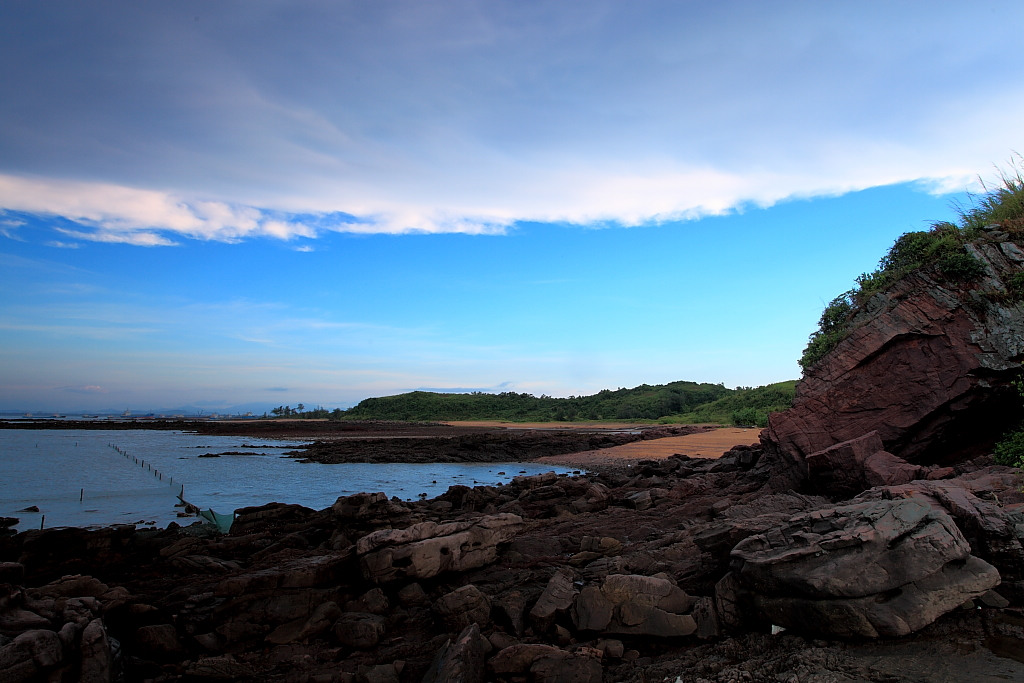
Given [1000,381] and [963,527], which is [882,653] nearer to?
[963,527]

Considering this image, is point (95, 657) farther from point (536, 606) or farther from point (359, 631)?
point (536, 606)

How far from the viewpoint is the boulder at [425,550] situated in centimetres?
814

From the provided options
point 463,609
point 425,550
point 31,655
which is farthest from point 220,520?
point 463,609

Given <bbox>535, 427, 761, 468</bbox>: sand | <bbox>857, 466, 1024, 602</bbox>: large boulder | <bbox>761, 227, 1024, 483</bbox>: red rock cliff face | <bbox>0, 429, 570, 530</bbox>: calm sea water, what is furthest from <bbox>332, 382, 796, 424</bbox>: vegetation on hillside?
<bbox>857, 466, 1024, 602</bbox>: large boulder

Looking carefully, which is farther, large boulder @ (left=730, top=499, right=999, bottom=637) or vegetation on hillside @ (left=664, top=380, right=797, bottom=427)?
vegetation on hillside @ (left=664, top=380, right=797, bottom=427)

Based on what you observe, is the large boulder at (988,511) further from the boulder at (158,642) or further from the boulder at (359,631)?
the boulder at (158,642)

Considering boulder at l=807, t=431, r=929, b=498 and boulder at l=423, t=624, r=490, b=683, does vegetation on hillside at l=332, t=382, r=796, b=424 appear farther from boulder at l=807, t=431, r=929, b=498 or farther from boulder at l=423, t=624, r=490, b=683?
boulder at l=423, t=624, r=490, b=683

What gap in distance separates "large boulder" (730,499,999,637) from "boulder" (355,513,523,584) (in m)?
4.32

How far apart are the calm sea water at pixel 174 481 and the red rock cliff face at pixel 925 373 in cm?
1375

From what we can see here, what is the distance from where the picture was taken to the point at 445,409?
109312mm

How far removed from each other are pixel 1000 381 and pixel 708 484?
6.84 m

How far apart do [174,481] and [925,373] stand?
26.8 metres

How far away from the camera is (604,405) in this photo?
295 feet

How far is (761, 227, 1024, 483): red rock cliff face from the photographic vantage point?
33.9 feet
